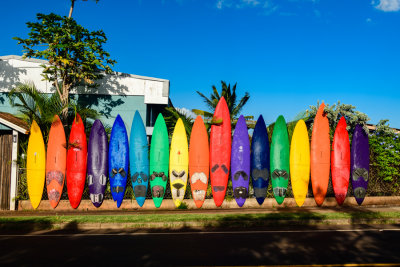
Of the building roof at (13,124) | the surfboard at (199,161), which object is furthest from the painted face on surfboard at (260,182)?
the building roof at (13,124)

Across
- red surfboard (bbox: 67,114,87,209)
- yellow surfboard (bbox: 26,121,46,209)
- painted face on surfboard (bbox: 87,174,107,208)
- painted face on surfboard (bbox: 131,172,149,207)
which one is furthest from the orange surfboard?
yellow surfboard (bbox: 26,121,46,209)

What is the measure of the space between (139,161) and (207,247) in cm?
542

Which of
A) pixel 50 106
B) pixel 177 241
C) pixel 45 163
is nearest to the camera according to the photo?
pixel 177 241

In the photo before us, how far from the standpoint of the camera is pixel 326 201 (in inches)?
A: 422

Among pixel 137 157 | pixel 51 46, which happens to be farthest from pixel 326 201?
pixel 51 46

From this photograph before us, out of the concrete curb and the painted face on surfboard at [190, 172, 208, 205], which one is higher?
the painted face on surfboard at [190, 172, 208, 205]

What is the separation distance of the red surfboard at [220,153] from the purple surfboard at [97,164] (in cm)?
346

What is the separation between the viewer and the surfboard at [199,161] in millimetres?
10438

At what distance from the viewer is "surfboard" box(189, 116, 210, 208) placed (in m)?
10.4

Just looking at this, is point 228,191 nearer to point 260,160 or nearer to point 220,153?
point 220,153

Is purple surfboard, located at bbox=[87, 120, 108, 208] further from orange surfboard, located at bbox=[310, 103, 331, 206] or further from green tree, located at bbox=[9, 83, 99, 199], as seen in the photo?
orange surfboard, located at bbox=[310, 103, 331, 206]

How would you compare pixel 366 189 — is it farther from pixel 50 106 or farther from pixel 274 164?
pixel 50 106

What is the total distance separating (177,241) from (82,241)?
1834mm

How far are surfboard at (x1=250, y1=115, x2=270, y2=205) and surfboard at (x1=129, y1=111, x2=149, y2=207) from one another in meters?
3.47
